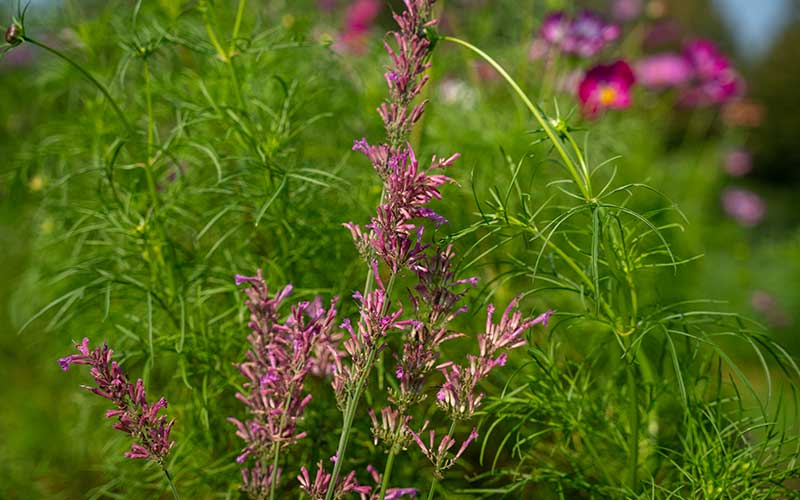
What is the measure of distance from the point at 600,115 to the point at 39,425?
238 cm

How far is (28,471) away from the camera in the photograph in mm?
2197

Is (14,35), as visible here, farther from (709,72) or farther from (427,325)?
(709,72)

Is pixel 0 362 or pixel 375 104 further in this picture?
pixel 0 362

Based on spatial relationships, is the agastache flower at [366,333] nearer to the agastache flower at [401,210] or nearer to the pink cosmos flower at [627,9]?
the agastache flower at [401,210]

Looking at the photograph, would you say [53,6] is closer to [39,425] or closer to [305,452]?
[39,425]

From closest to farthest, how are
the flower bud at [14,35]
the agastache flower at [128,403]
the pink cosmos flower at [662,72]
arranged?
the agastache flower at [128,403] < the flower bud at [14,35] < the pink cosmos flower at [662,72]

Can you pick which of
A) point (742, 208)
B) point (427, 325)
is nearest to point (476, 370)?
point (427, 325)

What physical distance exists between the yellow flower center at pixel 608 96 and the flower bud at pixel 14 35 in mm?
1922

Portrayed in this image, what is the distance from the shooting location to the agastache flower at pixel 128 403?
910 millimetres

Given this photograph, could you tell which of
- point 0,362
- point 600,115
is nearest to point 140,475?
point 0,362

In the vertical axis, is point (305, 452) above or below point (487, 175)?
below

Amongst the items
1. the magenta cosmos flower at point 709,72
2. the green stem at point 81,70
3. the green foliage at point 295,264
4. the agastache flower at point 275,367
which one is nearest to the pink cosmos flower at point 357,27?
the green foliage at point 295,264

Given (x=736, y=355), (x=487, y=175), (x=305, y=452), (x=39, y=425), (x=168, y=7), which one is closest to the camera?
(x=305, y=452)

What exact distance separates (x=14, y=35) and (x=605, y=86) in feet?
6.51
